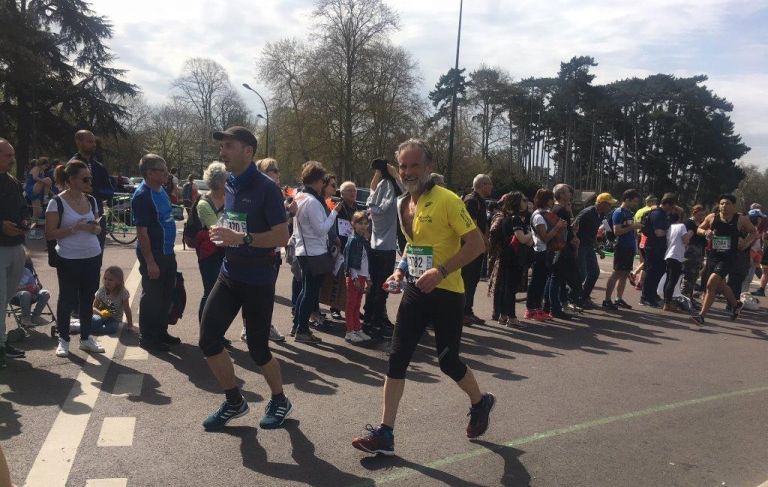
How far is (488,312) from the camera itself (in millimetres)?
9102

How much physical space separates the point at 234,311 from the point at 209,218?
218 centimetres

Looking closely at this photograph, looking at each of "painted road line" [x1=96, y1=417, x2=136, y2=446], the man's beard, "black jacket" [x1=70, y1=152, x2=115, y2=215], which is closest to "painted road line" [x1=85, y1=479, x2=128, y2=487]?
"painted road line" [x1=96, y1=417, x2=136, y2=446]

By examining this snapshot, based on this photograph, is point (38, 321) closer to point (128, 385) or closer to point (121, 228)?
point (128, 385)

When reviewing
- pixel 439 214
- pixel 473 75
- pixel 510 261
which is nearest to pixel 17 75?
pixel 510 261

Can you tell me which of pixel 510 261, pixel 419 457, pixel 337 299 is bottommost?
pixel 419 457

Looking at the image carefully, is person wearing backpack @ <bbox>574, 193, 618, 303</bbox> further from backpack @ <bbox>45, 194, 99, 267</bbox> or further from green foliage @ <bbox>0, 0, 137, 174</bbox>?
green foliage @ <bbox>0, 0, 137, 174</bbox>

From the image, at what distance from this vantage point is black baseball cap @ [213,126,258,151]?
162 inches

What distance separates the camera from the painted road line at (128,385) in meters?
4.89

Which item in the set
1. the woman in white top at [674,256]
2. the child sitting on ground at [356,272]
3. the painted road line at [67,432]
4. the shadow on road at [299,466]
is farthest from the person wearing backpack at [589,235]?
the painted road line at [67,432]

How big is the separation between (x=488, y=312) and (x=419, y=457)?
17.6 ft

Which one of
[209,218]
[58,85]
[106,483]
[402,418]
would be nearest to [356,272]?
[209,218]

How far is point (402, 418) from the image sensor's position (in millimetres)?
4586

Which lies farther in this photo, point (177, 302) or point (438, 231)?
point (177, 302)

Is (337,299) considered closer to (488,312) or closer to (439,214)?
(488,312)
